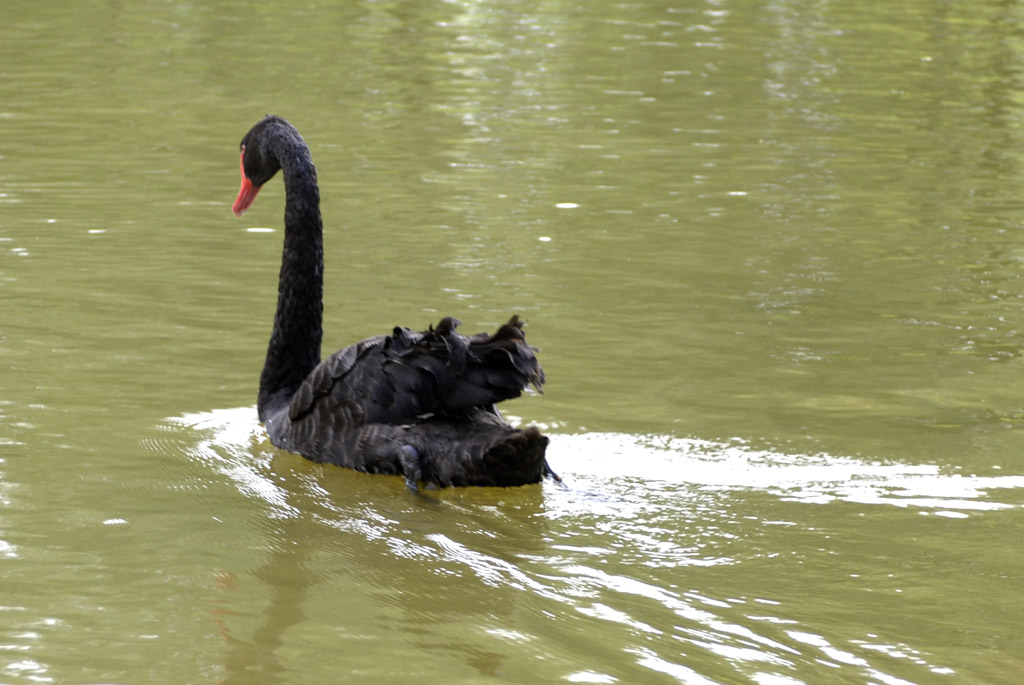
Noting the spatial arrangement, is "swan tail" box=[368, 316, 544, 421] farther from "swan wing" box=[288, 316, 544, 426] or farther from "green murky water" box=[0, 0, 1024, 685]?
"green murky water" box=[0, 0, 1024, 685]

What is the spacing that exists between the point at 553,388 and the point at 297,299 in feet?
4.11

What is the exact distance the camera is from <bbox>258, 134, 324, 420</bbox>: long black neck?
6.28 m

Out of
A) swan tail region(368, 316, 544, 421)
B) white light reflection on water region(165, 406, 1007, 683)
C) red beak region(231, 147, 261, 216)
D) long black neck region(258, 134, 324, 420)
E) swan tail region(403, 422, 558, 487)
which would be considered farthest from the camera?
red beak region(231, 147, 261, 216)

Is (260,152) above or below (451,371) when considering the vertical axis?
above

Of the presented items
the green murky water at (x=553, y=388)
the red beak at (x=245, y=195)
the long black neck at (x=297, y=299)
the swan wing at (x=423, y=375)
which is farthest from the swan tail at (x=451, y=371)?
the red beak at (x=245, y=195)

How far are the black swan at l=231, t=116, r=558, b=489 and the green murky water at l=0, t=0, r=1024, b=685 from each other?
0.44ft

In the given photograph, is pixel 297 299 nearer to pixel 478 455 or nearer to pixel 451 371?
pixel 451 371

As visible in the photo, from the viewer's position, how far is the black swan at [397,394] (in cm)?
517

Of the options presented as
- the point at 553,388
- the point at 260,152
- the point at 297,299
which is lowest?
the point at 553,388

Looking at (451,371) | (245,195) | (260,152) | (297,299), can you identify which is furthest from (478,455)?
(245,195)

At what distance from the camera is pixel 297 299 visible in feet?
20.7

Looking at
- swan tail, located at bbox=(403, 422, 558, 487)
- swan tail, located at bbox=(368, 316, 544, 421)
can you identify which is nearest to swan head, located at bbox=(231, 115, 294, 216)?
swan tail, located at bbox=(368, 316, 544, 421)

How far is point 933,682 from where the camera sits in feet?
Answer: 12.6

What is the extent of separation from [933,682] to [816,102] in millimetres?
12577
